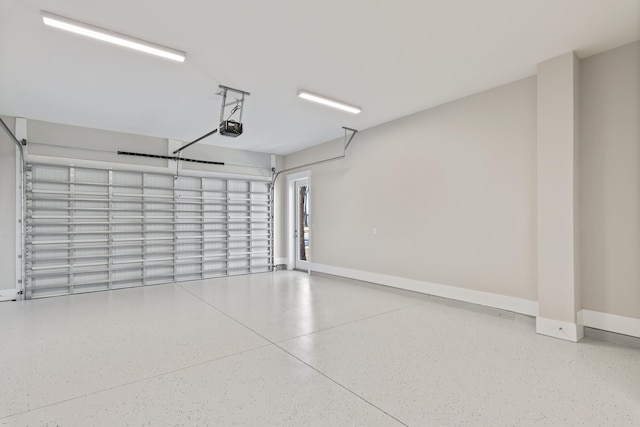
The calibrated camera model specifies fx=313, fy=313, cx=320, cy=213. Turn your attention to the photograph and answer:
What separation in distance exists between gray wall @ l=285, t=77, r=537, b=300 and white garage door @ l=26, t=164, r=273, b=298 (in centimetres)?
256

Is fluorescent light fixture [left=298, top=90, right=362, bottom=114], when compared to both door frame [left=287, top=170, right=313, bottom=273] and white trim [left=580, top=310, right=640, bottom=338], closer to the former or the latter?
door frame [left=287, top=170, right=313, bottom=273]

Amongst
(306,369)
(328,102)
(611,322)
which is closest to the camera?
(306,369)

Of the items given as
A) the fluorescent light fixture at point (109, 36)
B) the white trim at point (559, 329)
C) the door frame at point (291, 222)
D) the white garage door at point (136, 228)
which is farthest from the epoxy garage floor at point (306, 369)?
the door frame at point (291, 222)

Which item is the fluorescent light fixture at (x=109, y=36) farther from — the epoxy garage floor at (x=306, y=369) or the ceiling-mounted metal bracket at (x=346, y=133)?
the ceiling-mounted metal bracket at (x=346, y=133)

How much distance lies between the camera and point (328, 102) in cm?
481

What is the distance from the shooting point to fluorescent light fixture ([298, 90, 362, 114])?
4.51 m

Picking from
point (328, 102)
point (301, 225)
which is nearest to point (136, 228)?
point (301, 225)

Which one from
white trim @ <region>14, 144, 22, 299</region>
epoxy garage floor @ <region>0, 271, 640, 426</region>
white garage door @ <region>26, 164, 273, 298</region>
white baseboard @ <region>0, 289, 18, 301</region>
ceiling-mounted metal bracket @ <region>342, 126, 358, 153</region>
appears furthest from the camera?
ceiling-mounted metal bracket @ <region>342, 126, 358, 153</region>

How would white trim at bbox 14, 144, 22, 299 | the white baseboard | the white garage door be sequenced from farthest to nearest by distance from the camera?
the white garage door, white trim at bbox 14, 144, 22, 299, the white baseboard

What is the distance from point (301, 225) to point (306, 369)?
5924 millimetres

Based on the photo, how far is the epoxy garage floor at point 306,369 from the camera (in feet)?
6.98

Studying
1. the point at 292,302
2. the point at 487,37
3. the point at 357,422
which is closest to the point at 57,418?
the point at 357,422

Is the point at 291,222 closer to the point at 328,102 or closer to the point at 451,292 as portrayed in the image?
the point at 328,102

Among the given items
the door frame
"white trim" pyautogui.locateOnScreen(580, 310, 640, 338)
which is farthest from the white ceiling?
the door frame
